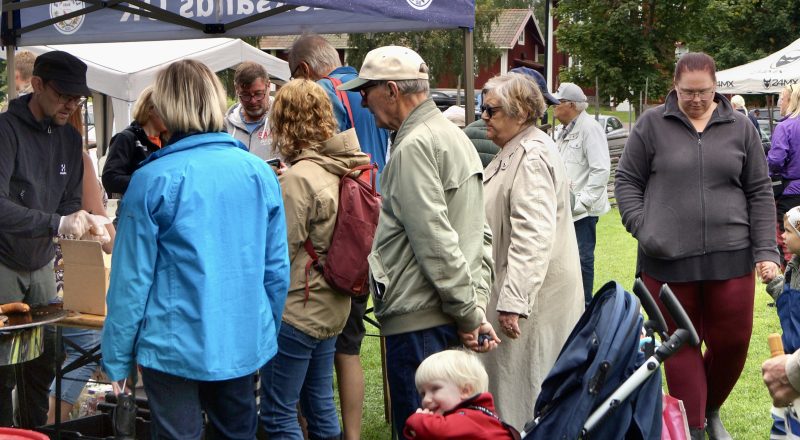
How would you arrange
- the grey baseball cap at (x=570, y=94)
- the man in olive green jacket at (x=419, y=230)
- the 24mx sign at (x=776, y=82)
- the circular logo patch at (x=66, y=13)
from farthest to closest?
the 24mx sign at (x=776, y=82), the grey baseball cap at (x=570, y=94), the circular logo patch at (x=66, y=13), the man in olive green jacket at (x=419, y=230)

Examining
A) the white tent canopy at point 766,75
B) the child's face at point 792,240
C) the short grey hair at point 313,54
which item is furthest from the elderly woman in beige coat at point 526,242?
the white tent canopy at point 766,75

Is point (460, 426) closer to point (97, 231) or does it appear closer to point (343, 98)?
point (97, 231)

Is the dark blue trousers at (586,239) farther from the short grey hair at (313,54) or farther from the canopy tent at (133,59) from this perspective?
the canopy tent at (133,59)

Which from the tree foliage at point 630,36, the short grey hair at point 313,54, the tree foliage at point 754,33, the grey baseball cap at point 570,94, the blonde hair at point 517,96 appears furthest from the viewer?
the tree foliage at point 754,33

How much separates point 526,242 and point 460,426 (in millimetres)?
1195

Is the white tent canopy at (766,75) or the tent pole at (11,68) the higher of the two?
the white tent canopy at (766,75)

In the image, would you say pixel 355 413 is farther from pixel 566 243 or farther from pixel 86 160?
pixel 86 160

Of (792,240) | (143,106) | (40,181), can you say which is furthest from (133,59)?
(792,240)

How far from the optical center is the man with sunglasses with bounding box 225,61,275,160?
6.08 m

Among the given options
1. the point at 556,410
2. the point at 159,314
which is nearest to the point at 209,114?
the point at 159,314

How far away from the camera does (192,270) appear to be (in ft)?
11.1

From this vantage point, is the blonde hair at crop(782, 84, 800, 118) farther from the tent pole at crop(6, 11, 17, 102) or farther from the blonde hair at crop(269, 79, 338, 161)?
the tent pole at crop(6, 11, 17, 102)

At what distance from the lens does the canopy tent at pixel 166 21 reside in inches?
256

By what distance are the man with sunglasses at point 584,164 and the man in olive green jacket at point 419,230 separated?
4.41 meters
